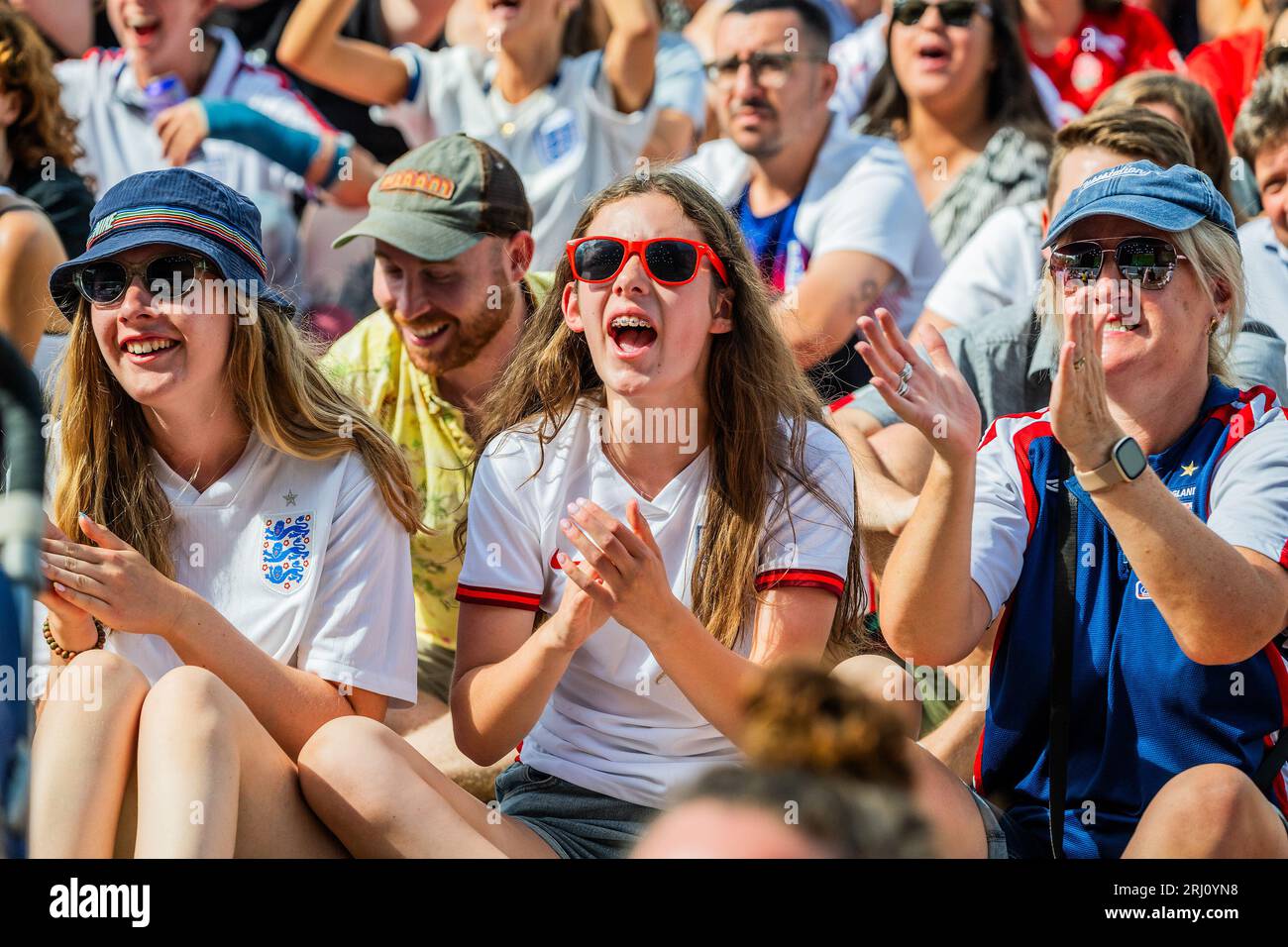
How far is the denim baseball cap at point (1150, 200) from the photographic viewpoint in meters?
2.77

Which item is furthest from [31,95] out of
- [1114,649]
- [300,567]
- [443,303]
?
[1114,649]

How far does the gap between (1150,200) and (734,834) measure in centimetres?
181

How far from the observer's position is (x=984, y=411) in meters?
3.85

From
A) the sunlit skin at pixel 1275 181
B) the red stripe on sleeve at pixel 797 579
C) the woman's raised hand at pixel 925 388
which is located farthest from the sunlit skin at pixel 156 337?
the sunlit skin at pixel 1275 181

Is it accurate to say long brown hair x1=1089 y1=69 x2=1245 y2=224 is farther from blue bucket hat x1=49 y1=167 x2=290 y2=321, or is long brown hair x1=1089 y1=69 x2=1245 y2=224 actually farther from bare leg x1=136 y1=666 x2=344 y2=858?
bare leg x1=136 y1=666 x2=344 y2=858

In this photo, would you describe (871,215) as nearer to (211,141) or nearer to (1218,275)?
(1218,275)

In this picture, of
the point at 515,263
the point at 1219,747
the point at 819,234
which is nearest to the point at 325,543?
the point at 515,263

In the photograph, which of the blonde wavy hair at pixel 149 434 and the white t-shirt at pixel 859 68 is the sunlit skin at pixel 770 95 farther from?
the blonde wavy hair at pixel 149 434

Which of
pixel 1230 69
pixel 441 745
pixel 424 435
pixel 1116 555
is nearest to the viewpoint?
pixel 1116 555

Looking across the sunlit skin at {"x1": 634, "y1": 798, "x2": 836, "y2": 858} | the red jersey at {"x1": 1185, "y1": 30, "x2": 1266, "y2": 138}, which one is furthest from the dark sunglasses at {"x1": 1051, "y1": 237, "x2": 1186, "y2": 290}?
→ the red jersey at {"x1": 1185, "y1": 30, "x2": 1266, "y2": 138}

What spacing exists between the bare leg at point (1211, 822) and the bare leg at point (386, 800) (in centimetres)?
98

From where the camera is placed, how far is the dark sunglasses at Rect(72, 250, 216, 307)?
2.92 meters

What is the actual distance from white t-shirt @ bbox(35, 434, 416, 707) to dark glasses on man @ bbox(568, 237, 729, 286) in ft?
1.88

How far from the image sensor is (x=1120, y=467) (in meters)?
2.47
